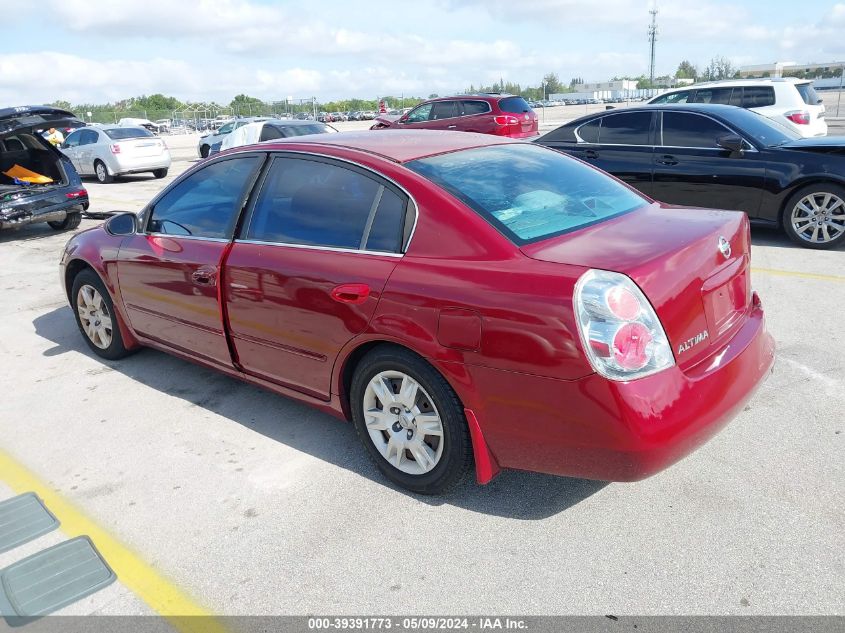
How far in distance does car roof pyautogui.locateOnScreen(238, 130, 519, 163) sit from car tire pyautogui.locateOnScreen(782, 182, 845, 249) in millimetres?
4526

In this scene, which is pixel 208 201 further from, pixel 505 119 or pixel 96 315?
pixel 505 119

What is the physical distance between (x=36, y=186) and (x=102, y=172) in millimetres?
7992

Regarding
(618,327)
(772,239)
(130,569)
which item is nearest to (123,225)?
(130,569)

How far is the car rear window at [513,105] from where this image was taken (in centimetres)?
1697

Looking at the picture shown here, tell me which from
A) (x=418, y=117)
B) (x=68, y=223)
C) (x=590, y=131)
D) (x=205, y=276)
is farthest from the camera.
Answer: (x=418, y=117)

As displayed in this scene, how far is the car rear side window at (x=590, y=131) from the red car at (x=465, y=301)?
5040mm

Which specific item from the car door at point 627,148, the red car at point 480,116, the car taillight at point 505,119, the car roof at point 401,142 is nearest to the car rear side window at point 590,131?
the car door at point 627,148

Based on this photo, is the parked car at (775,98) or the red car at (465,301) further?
the parked car at (775,98)

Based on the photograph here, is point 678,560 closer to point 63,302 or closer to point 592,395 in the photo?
point 592,395

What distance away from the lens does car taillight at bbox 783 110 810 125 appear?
40.2 ft

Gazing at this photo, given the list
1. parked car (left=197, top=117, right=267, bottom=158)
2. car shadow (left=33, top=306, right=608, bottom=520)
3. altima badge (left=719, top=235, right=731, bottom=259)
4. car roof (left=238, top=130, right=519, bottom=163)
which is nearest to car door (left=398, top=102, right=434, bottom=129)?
parked car (left=197, top=117, right=267, bottom=158)

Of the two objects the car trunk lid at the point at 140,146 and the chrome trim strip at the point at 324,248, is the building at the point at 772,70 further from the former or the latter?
the chrome trim strip at the point at 324,248

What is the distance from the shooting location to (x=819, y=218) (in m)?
7.19

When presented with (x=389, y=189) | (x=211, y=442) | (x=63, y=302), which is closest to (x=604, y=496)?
(x=389, y=189)
